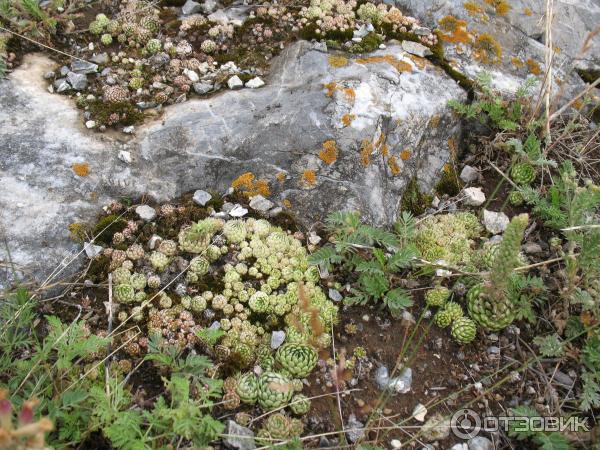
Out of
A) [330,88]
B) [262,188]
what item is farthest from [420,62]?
[262,188]

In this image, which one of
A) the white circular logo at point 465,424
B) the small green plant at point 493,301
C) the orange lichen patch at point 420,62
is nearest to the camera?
the white circular logo at point 465,424

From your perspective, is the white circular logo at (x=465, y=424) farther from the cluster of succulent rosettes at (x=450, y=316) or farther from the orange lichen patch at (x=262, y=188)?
the orange lichen patch at (x=262, y=188)

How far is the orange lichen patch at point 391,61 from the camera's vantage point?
5.73 metres

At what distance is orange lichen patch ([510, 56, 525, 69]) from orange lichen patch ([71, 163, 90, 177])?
5.19 meters

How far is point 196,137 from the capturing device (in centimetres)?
527

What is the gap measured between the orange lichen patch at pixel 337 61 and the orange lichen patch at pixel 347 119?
74 centimetres

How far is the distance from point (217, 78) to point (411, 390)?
3944mm

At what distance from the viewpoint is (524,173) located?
5441 mm

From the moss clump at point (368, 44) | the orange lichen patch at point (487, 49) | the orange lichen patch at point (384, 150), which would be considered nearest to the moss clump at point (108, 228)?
the orange lichen patch at point (384, 150)

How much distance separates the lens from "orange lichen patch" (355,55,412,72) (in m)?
5.73

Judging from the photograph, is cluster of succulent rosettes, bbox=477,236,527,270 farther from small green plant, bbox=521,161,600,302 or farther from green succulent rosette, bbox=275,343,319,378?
green succulent rosette, bbox=275,343,319,378

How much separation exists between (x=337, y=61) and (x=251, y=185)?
5.93ft

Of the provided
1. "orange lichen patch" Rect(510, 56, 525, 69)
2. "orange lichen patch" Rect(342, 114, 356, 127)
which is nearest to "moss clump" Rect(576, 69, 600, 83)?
"orange lichen patch" Rect(510, 56, 525, 69)

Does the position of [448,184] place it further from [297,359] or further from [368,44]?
[297,359]
